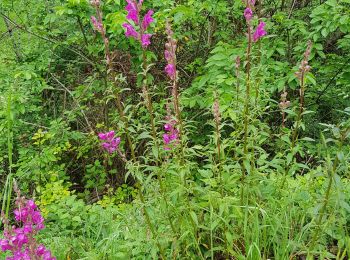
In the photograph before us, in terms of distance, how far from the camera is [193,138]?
188 inches

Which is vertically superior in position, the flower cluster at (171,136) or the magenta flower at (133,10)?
the magenta flower at (133,10)

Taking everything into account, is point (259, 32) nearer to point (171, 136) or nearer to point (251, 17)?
point (251, 17)

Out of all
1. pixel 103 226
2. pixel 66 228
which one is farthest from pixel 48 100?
pixel 103 226

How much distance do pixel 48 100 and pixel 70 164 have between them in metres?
0.91

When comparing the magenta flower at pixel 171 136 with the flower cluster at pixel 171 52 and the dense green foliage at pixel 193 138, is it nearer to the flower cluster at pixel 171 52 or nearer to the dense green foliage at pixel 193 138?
the dense green foliage at pixel 193 138

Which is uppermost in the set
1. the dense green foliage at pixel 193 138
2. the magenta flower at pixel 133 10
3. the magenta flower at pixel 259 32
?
the magenta flower at pixel 133 10

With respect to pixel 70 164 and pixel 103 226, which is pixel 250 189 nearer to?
pixel 103 226

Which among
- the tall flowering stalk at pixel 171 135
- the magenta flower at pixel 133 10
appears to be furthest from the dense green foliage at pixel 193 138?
the magenta flower at pixel 133 10

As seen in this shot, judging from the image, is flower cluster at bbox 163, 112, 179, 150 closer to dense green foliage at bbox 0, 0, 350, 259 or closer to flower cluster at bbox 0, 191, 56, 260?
dense green foliage at bbox 0, 0, 350, 259

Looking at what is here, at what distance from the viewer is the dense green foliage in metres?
2.35

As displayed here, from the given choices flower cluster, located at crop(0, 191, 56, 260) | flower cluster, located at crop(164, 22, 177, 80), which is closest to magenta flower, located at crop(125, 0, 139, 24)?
flower cluster, located at crop(164, 22, 177, 80)

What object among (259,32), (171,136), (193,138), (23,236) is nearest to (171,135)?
(171,136)

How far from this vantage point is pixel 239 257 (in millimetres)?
2324

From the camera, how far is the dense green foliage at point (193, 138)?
2352mm
